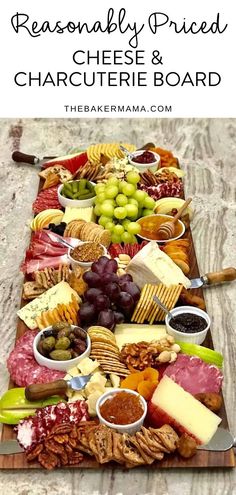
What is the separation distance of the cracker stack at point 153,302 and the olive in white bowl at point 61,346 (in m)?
0.26

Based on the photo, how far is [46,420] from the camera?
2279 mm

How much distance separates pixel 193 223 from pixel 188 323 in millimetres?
911

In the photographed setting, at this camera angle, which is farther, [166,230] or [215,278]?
[166,230]

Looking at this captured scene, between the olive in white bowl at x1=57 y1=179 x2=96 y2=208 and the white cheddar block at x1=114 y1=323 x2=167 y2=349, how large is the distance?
0.83 metres

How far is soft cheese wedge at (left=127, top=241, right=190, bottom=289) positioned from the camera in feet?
9.16

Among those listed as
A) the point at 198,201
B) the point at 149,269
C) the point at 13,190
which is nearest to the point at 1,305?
the point at 149,269

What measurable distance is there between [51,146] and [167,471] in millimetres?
2263

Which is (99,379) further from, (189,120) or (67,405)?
(189,120)

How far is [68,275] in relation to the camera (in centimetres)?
288

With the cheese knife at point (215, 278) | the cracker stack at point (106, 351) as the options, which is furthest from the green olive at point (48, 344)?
the cheese knife at point (215, 278)

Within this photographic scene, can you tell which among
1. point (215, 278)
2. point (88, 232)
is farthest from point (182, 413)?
point (88, 232)

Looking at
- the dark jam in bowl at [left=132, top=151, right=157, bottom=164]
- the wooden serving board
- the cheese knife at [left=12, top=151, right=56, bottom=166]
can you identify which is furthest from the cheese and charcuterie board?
the cheese knife at [left=12, top=151, right=56, bottom=166]

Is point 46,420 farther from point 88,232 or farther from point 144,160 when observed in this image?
point 144,160

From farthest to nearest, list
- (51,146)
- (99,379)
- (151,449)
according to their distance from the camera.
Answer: (51,146) → (99,379) → (151,449)
